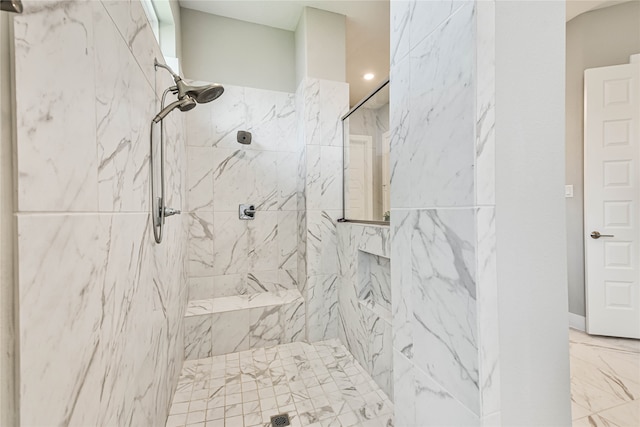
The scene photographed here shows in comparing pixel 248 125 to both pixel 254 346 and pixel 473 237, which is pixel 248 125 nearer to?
pixel 254 346

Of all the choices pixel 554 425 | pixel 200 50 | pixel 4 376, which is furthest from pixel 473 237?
pixel 200 50

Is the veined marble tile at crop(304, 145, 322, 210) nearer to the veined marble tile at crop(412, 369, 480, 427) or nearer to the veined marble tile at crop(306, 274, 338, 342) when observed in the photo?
the veined marble tile at crop(306, 274, 338, 342)

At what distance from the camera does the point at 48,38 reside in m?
0.53

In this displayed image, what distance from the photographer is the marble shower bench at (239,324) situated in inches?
81.9

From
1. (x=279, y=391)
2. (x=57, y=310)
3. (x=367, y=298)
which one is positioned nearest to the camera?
(x=57, y=310)

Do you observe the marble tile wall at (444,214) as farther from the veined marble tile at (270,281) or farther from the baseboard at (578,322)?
the baseboard at (578,322)

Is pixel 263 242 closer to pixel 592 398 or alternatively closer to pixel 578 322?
pixel 592 398

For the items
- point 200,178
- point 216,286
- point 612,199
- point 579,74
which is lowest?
point 216,286

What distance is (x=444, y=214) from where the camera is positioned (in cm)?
72

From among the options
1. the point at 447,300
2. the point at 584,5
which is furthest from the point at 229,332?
the point at 584,5

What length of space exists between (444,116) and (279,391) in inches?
69.0

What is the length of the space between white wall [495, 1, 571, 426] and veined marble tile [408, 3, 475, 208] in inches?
3.0

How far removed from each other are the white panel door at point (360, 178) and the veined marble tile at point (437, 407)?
1238 millimetres

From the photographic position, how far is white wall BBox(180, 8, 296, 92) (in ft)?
7.87
